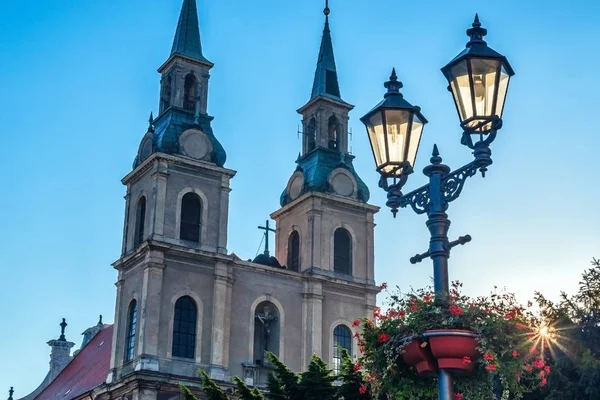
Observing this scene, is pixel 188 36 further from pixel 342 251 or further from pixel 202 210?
pixel 342 251

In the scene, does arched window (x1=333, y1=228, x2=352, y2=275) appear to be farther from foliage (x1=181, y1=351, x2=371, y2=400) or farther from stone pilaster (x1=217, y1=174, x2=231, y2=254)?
foliage (x1=181, y1=351, x2=371, y2=400)

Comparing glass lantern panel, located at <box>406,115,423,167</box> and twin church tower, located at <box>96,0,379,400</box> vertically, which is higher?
twin church tower, located at <box>96,0,379,400</box>

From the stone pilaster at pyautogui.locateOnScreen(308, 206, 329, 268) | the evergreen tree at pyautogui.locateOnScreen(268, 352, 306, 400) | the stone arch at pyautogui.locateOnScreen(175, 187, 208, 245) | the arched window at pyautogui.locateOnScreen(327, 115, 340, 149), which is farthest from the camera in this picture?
the arched window at pyautogui.locateOnScreen(327, 115, 340, 149)

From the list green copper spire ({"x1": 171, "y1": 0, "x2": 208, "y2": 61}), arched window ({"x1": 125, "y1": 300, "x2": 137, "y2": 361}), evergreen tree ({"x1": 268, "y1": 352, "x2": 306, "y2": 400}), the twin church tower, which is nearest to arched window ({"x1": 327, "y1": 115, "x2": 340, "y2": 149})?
the twin church tower

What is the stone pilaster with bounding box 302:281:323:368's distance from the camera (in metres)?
39.8

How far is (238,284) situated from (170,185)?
511 centimetres

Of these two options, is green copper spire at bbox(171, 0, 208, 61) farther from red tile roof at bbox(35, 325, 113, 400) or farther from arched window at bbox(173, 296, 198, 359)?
red tile roof at bbox(35, 325, 113, 400)

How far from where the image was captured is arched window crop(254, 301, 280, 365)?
131 ft

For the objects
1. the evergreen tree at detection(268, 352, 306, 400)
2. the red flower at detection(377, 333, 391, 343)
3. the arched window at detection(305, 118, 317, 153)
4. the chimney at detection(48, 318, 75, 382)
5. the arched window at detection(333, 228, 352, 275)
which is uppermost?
the arched window at detection(305, 118, 317, 153)

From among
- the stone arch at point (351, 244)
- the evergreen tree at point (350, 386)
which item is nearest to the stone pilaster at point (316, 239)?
the stone arch at point (351, 244)

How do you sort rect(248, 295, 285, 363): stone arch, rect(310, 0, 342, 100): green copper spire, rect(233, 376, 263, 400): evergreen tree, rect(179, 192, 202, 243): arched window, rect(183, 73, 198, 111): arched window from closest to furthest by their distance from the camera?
1. rect(233, 376, 263, 400): evergreen tree
2. rect(179, 192, 202, 243): arched window
3. rect(248, 295, 285, 363): stone arch
4. rect(183, 73, 198, 111): arched window
5. rect(310, 0, 342, 100): green copper spire

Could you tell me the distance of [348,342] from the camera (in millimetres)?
41219

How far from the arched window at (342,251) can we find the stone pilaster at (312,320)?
1869 millimetres

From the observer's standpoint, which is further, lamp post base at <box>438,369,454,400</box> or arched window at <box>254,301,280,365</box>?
arched window at <box>254,301,280,365</box>
